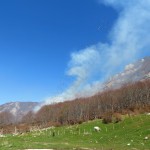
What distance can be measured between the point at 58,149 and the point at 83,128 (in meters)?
29.6

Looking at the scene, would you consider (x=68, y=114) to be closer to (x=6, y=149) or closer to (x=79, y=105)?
(x=79, y=105)

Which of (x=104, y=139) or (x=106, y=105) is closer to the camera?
(x=104, y=139)

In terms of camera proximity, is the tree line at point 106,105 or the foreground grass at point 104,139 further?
the tree line at point 106,105

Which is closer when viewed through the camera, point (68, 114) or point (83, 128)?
point (83, 128)

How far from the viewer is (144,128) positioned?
49.5 metres

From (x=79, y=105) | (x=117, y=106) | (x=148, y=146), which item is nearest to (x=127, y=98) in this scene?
(x=117, y=106)

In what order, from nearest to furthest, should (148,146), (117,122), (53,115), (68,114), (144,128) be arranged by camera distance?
(148,146), (144,128), (117,122), (68,114), (53,115)

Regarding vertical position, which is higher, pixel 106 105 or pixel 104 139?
pixel 106 105

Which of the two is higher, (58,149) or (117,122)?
(117,122)

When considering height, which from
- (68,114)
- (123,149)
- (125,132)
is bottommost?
(123,149)

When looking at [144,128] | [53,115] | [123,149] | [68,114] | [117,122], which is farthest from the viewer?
[53,115]

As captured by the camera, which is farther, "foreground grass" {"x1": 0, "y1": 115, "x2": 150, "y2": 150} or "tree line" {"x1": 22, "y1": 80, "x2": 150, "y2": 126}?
"tree line" {"x1": 22, "y1": 80, "x2": 150, "y2": 126}

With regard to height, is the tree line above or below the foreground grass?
above

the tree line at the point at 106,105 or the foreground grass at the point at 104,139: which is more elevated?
the tree line at the point at 106,105
